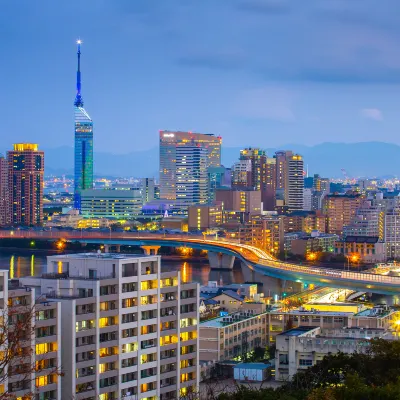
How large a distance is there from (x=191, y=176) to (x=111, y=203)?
7886mm

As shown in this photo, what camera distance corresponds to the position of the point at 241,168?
60.9 metres

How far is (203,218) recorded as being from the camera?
149 feet

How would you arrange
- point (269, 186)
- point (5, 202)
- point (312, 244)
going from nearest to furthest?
point (312, 244)
point (5, 202)
point (269, 186)

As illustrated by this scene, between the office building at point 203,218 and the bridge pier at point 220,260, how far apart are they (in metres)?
13.4

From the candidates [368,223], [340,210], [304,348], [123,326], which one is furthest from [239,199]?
[123,326]

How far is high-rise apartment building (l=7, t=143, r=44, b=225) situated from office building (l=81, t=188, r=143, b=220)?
632 centimetres

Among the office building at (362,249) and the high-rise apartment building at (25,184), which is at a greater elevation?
the high-rise apartment building at (25,184)

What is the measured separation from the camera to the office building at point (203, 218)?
148 ft

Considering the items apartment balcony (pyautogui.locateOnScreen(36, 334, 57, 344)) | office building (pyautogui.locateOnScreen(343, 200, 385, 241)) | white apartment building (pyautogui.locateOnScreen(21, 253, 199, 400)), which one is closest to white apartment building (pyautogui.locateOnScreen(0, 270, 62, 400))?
apartment balcony (pyautogui.locateOnScreen(36, 334, 57, 344))

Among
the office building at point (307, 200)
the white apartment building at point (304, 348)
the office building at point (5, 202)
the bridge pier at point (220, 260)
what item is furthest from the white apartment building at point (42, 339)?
the office building at point (307, 200)

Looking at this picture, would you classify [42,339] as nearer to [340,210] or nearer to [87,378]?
[87,378]

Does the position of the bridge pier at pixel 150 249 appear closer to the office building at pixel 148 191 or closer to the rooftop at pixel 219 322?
the rooftop at pixel 219 322

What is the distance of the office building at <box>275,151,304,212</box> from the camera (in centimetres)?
5878

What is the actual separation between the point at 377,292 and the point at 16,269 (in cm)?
1026
